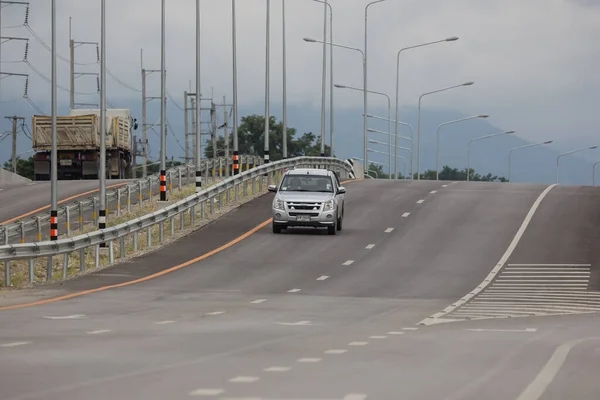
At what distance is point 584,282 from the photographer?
92.9ft

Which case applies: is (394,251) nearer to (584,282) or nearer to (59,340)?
(584,282)

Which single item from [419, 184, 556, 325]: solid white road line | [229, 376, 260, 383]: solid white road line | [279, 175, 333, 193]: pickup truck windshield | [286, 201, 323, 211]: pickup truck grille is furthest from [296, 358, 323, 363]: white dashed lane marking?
[279, 175, 333, 193]: pickup truck windshield

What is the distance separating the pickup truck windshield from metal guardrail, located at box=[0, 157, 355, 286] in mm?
2614

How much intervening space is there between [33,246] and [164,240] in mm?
10327

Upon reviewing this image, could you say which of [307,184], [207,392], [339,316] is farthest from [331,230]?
[207,392]

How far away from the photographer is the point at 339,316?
2017 centimetres

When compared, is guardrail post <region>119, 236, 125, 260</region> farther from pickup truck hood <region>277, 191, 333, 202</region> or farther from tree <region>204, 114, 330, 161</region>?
tree <region>204, 114, 330, 161</region>

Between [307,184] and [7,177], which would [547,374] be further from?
[7,177]

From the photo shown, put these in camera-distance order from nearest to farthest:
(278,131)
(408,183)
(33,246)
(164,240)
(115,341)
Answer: (115,341), (33,246), (164,240), (408,183), (278,131)

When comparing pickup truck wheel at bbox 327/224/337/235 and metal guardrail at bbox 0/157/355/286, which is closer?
metal guardrail at bbox 0/157/355/286

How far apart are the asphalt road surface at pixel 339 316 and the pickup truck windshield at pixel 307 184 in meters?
1.34

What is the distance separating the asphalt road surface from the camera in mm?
11383

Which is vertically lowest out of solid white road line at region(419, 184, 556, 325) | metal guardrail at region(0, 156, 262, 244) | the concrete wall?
solid white road line at region(419, 184, 556, 325)

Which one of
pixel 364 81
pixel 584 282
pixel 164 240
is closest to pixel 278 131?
pixel 364 81
